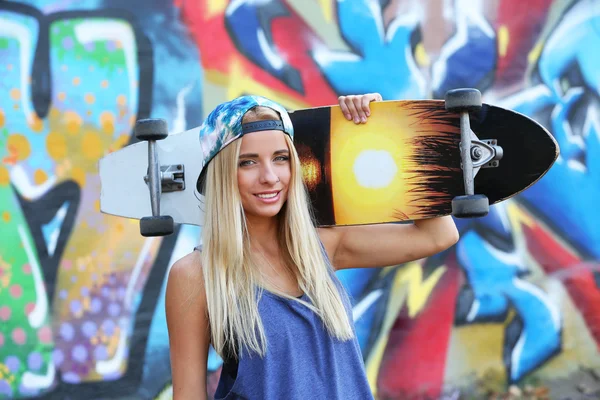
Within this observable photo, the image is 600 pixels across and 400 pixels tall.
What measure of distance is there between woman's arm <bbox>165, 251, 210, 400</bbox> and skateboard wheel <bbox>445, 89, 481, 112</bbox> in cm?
103

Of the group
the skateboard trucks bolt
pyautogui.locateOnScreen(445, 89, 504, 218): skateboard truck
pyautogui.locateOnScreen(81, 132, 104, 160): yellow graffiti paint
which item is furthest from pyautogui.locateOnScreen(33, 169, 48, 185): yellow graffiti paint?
pyautogui.locateOnScreen(445, 89, 504, 218): skateboard truck

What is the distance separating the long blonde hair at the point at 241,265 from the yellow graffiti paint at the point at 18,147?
2.29 metres

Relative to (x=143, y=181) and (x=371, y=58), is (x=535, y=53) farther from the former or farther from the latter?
(x=143, y=181)

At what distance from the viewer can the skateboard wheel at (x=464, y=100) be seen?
244cm

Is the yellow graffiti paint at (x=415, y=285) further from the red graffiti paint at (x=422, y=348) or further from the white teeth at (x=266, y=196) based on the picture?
the white teeth at (x=266, y=196)

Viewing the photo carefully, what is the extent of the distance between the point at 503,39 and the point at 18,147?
3.08 m

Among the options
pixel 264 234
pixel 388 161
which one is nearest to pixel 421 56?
pixel 388 161

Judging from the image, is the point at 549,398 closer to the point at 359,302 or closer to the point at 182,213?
the point at 359,302

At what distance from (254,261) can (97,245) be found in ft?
7.17

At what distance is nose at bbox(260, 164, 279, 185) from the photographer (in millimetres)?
2125

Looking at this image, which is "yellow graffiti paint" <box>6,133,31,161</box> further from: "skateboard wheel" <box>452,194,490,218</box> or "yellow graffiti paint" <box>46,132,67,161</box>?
"skateboard wheel" <box>452,194,490,218</box>

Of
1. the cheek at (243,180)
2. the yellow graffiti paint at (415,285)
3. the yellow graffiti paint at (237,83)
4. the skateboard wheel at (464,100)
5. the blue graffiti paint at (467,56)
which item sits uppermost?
the blue graffiti paint at (467,56)

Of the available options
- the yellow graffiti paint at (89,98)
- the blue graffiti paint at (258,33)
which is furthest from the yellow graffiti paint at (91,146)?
the blue graffiti paint at (258,33)

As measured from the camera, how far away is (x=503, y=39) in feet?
15.6
